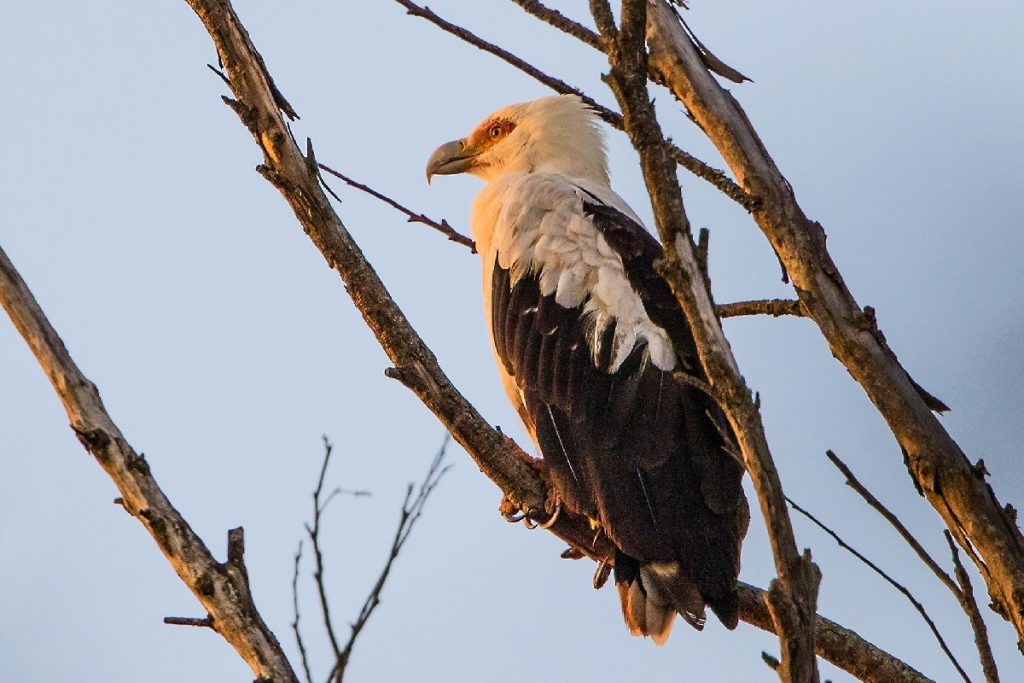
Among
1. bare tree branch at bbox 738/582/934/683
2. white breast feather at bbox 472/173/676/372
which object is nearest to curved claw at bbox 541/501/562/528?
white breast feather at bbox 472/173/676/372

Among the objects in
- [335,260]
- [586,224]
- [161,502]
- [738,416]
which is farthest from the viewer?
[586,224]

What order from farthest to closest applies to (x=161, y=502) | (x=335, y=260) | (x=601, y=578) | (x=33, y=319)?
(x=601, y=578), (x=335, y=260), (x=33, y=319), (x=161, y=502)

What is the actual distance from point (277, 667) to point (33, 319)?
4.34 feet

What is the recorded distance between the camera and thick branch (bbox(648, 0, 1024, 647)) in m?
3.72

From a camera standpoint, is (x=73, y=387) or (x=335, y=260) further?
(x=335, y=260)

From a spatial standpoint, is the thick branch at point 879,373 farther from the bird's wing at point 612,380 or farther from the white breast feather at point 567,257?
the white breast feather at point 567,257

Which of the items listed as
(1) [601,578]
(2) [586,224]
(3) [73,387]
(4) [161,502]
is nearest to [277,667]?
(4) [161,502]

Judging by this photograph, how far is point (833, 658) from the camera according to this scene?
443 cm

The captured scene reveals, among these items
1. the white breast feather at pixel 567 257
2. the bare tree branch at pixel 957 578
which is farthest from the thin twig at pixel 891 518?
the white breast feather at pixel 567 257

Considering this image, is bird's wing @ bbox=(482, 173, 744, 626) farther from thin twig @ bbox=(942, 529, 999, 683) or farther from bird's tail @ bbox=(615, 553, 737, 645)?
thin twig @ bbox=(942, 529, 999, 683)

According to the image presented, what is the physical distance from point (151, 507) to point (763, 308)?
6.86 feet

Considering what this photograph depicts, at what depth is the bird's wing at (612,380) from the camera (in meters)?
4.52

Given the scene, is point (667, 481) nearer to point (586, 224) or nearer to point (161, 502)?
point (586, 224)

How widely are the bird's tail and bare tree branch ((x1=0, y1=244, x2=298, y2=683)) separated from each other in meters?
1.86
